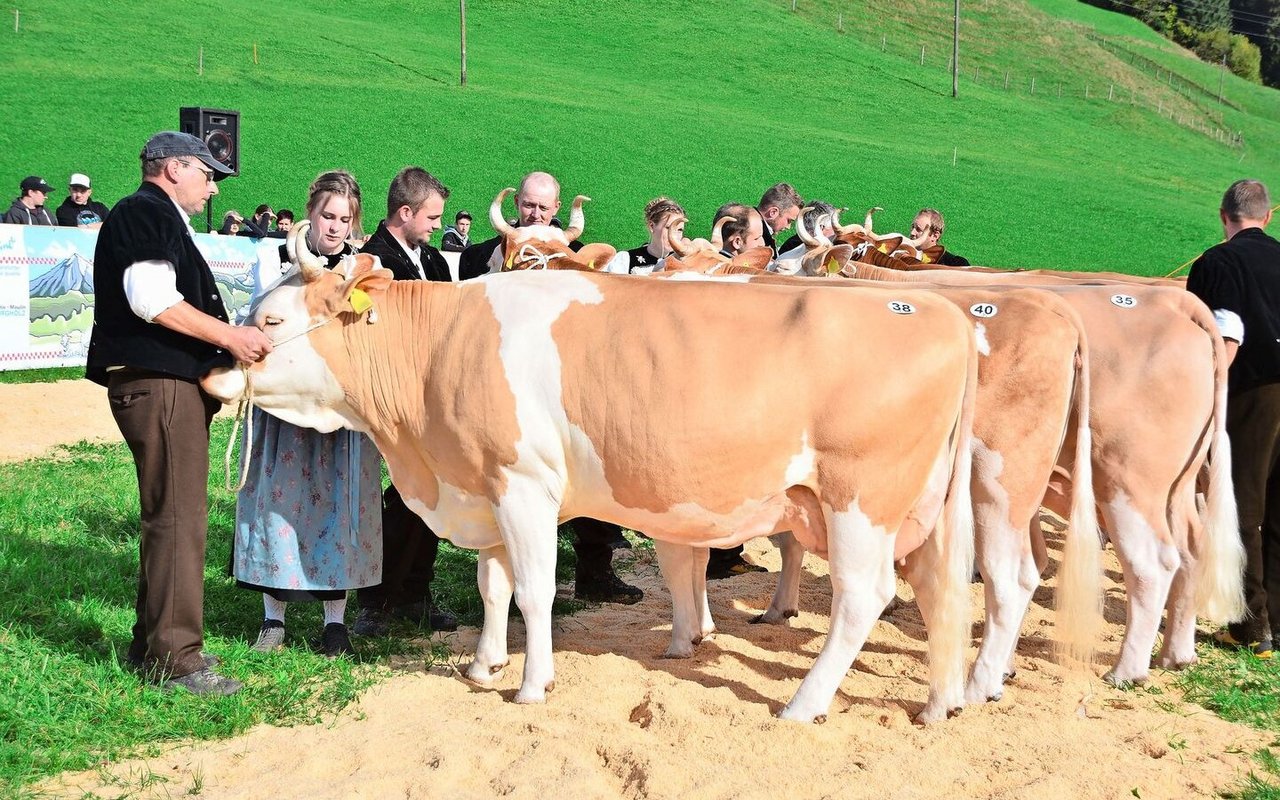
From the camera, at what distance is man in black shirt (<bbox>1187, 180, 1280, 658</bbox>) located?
253 inches

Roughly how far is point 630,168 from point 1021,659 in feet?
108

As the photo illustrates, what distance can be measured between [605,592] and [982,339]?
277cm

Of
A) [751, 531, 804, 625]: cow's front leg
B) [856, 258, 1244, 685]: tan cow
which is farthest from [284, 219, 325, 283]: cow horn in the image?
[856, 258, 1244, 685]: tan cow

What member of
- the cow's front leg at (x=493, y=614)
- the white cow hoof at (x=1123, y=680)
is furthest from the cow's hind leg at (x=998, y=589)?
the cow's front leg at (x=493, y=614)

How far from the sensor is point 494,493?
205 inches

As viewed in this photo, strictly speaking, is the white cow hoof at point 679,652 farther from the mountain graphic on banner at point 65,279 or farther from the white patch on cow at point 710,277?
the mountain graphic on banner at point 65,279

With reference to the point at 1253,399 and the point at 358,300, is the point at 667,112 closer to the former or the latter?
the point at 1253,399

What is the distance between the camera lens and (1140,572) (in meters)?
5.82

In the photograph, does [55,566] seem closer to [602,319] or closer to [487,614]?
[487,614]

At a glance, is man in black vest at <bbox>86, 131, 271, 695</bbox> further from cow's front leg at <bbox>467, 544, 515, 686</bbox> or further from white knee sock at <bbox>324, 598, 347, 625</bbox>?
cow's front leg at <bbox>467, 544, 515, 686</bbox>

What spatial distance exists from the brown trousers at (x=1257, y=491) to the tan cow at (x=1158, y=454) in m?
0.47

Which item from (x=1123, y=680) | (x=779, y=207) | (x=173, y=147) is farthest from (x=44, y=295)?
(x=1123, y=680)

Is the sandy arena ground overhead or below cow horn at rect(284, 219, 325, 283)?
below

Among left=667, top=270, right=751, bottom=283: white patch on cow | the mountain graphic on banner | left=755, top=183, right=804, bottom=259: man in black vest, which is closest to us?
left=667, top=270, right=751, bottom=283: white patch on cow
